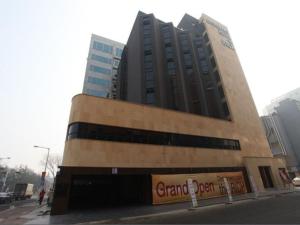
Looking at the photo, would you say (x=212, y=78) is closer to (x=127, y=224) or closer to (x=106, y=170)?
(x=106, y=170)

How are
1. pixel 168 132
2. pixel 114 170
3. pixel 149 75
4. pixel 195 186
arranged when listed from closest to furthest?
pixel 114 170 < pixel 195 186 < pixel 168 132 < pixel 149 75

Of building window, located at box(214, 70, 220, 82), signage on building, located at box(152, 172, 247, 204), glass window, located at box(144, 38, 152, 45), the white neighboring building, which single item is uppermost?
the white neighboring building

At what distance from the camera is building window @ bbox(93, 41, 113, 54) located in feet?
195

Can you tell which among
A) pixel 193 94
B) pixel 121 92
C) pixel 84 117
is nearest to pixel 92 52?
pixel 121 92

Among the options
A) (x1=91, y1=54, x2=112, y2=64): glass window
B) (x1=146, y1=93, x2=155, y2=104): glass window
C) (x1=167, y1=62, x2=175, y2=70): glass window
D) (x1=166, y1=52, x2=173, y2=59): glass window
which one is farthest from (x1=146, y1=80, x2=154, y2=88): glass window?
(x1=91, y1=54, x2=112, y2=64): glass window

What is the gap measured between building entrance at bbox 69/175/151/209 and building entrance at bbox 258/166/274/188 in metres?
21.6

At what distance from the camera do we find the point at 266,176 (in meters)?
31.5

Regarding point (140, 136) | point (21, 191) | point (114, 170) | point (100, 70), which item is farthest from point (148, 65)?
point (21, 191)

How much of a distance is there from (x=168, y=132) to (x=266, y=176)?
20.6m

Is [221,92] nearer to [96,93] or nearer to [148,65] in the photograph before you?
[148,65]

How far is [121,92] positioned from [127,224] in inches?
1398

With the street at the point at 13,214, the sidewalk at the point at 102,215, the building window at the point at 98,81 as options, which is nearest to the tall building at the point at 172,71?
the building window at the point at 98,81

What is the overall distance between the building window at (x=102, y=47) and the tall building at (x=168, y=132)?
64.3 feet

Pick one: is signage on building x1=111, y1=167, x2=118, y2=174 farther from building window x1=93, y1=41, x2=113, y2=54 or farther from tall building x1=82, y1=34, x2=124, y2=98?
building window x1=93, y1=41, x2=113, y2=54
